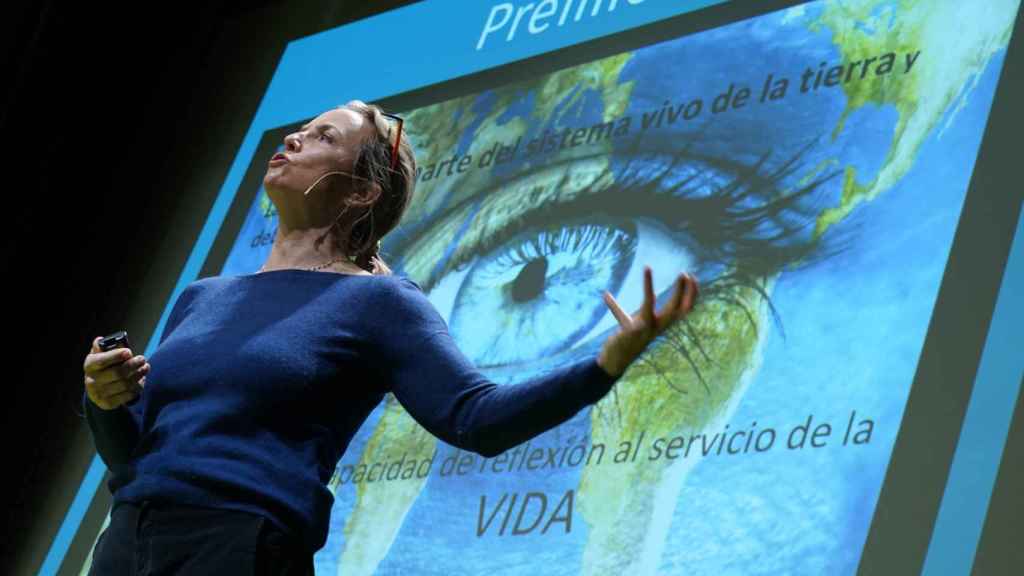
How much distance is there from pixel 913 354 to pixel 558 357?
77 centimetres

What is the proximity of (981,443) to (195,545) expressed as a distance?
1.27 meters

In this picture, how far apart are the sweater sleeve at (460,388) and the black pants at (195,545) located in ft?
0.60

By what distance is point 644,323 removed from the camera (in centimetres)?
117

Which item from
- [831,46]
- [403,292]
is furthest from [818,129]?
[403,292]

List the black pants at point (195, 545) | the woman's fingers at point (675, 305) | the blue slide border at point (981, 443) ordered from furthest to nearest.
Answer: the blue slide border at point (981, 443)
the black pants at point (195, 545)
the woman's fingers at point (675, 305)

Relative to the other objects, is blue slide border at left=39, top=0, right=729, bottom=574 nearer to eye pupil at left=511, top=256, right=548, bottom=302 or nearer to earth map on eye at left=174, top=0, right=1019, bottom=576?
earth map on eye at left=174, top=0, right=1019, bottom=576

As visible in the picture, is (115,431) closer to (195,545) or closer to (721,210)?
(195,545)

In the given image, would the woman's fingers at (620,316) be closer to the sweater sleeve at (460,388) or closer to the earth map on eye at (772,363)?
the sweater sleeve at (460,388)

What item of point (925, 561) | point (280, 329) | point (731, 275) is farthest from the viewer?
point (731, 275)

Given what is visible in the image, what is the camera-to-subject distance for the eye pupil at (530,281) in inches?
114

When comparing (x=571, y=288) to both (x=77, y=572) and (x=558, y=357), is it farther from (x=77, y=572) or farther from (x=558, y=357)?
(x=77, y=572)

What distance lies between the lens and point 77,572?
3561 millimetres

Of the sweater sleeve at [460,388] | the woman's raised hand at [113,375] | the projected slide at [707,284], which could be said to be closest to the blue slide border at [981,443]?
the projected slide at [707,284]

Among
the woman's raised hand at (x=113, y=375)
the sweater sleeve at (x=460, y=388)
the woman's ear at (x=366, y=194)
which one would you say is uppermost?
the woman's ear at (x=366, y=194)
